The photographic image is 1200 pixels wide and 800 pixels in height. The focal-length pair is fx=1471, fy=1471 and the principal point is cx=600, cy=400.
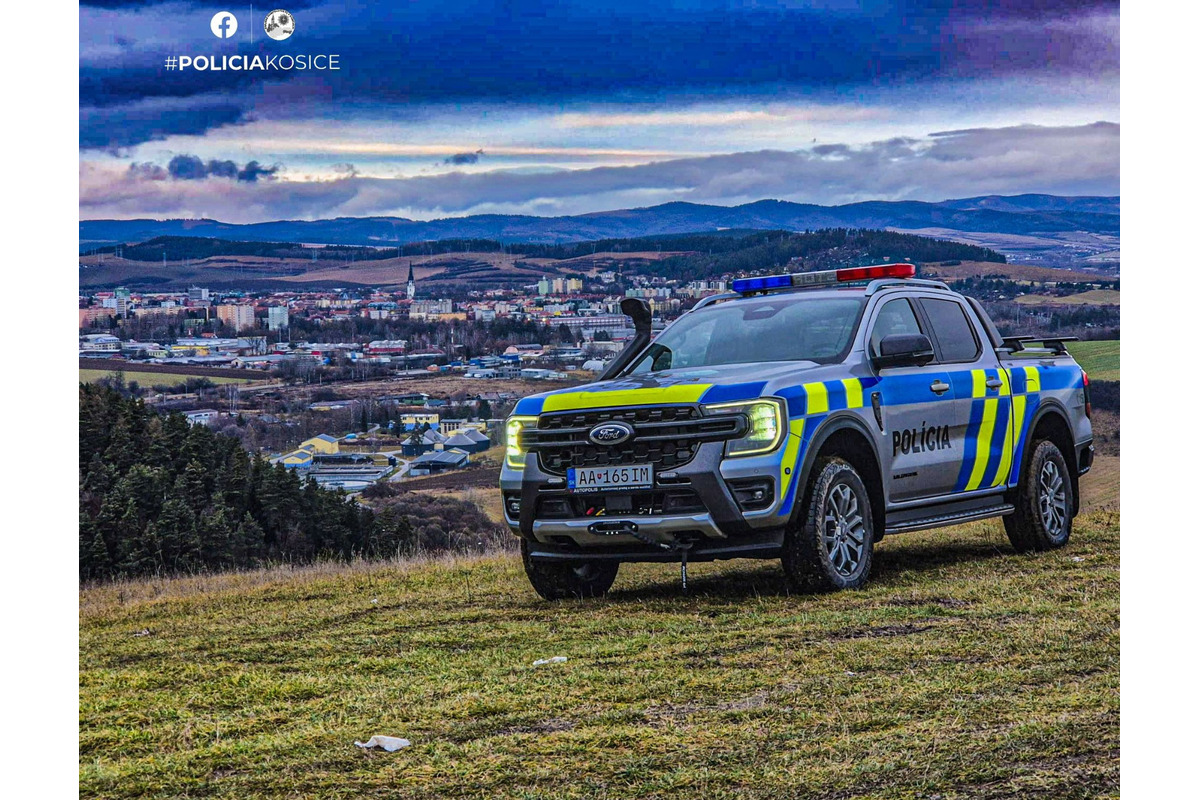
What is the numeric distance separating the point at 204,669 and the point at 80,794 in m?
2.28

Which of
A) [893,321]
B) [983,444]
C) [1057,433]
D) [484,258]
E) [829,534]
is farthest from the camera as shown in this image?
[484,258]

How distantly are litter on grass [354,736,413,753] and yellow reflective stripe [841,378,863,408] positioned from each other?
4.01 metres

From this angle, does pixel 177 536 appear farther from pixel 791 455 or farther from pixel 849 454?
pixel 791 455

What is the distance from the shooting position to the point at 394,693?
261 inches

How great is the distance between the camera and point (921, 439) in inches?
368

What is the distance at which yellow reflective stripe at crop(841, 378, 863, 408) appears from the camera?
8719 millimetres

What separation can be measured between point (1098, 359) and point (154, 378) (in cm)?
3546

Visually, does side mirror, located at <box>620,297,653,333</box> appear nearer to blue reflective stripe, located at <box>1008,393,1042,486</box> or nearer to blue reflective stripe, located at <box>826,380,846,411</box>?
blue reflective stripe, located at <box>826,380,846,411</box>

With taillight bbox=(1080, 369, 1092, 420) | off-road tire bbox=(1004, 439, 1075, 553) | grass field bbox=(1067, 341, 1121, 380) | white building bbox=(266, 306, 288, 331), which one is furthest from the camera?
white building bbox=(266, 306, 288, 331)

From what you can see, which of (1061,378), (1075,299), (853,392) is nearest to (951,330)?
(1061,378)

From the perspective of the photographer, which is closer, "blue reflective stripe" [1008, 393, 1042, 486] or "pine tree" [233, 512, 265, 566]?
"blue reflective stripe" [1008, 393, 1042, 486]

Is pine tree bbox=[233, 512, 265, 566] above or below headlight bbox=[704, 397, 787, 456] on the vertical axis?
below

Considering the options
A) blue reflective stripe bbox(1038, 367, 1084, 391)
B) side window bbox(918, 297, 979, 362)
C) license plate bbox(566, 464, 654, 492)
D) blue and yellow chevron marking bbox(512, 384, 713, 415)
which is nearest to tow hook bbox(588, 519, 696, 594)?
license plate bbox(566, 464, 654, 492)

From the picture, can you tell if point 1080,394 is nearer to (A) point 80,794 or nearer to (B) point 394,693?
(B) point 394,693
